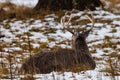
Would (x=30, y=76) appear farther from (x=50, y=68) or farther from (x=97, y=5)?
(x=97, y=5)

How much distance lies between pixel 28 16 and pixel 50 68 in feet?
35.0

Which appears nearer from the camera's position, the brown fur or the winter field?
the brown fur

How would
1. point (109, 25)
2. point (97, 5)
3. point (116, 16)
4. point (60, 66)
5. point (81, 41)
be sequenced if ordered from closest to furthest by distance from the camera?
point (60, 66)
point (81, 41)
point (109, 25)
point (116, 16)
point (97, 5)

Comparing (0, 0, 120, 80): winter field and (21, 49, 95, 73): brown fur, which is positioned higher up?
(0, 0, 120, 80): winter field

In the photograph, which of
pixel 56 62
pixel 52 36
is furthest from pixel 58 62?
pixel 52 36

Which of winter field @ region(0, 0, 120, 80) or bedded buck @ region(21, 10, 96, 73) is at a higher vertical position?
winter field @ region(0, 0, 120, 80)

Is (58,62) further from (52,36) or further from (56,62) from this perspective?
(52,36)

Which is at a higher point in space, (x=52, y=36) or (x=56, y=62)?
(x=52, y=36)

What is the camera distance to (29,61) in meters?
8.49

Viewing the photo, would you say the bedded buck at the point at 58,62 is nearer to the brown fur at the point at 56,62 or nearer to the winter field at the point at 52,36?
the brown fur at the point at 56,62

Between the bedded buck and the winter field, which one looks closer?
the bedded buck

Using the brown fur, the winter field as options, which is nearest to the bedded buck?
the brown fur

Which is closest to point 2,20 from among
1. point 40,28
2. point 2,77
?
point 40,28

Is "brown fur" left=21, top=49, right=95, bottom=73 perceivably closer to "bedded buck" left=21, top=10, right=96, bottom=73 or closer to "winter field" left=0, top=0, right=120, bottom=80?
"bedded buck" left=21, top=10, right=96, bottom=73
